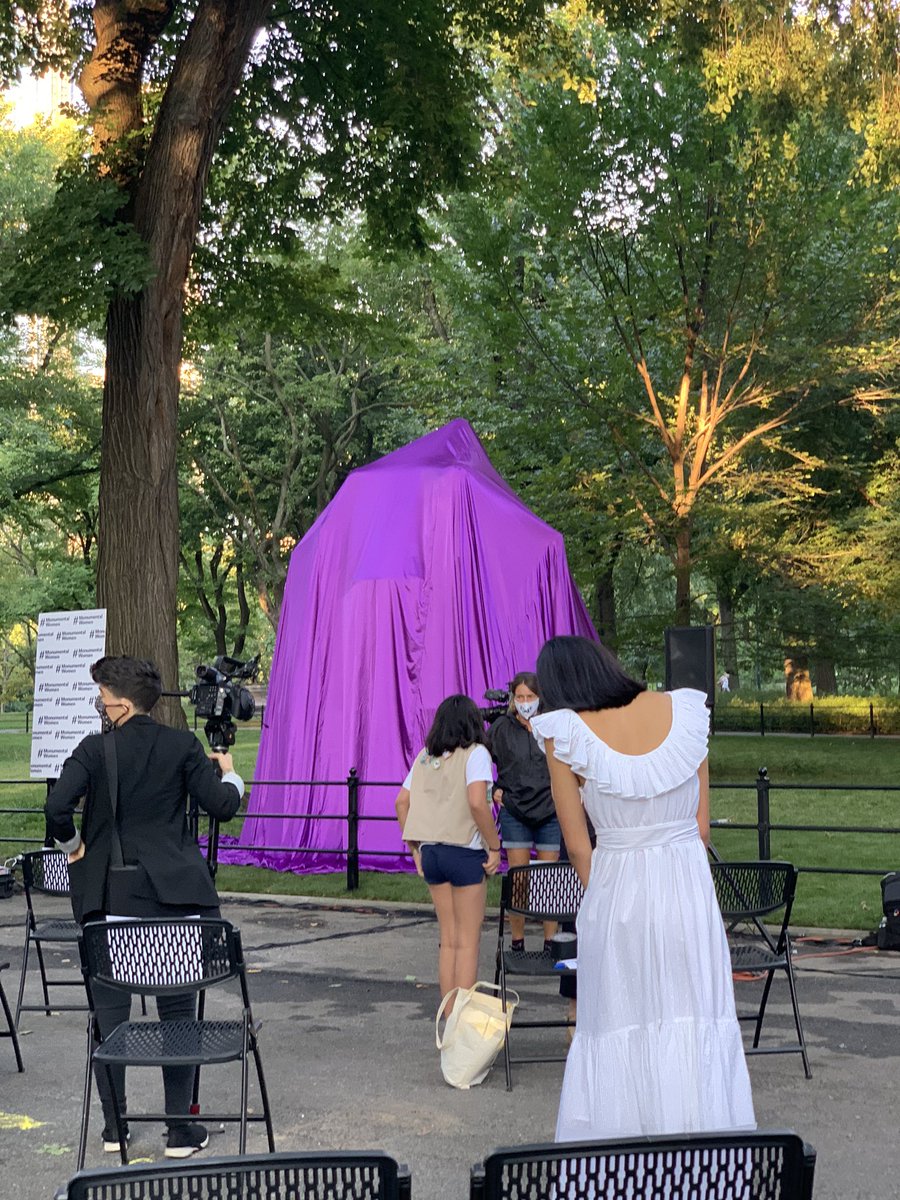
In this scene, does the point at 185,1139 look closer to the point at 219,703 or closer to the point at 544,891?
the point at 219,703

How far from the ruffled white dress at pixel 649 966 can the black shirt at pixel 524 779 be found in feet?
19.3

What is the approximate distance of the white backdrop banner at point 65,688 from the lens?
1304cm

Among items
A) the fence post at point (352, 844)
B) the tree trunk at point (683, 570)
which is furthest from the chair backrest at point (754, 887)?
the tree trunk at point (683, 570)

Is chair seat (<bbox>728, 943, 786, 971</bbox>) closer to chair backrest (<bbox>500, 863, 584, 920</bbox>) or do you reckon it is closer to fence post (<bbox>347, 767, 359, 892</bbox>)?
chair backrest (<bbox>500, 863, 584, 920</bbox>)

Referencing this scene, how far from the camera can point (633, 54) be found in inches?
885

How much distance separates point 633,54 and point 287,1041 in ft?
60.9

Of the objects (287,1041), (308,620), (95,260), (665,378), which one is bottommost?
(287,1041)

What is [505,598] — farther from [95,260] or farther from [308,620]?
[95,260]

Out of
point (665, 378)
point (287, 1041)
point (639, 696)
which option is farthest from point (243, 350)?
point (639, 696)

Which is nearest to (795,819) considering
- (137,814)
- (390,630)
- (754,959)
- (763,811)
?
(390,630)

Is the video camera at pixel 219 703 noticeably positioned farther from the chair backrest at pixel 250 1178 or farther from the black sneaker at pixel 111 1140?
the chair backrest at pixel 250 1178

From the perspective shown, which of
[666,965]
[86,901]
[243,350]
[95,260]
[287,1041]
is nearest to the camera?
[666,965]

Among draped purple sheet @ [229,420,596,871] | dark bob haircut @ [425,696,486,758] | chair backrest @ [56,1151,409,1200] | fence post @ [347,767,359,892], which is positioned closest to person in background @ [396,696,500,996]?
dark bob haircut @ [425,696,486,758]

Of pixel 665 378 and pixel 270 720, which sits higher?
pixel 665 378
